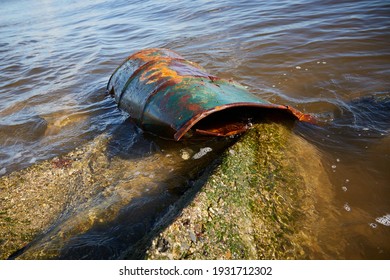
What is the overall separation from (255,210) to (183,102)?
125cm

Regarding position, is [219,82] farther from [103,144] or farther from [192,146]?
[103,144]

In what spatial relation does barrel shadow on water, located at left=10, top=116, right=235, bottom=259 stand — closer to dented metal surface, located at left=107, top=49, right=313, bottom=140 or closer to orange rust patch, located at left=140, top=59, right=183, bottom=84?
dented metal surface, located at left=107, top=49, right=313, bottom=140

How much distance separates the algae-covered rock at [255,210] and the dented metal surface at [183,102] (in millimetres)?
414

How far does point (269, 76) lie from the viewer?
511 centimetres

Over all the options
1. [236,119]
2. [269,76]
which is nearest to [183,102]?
[236,119]

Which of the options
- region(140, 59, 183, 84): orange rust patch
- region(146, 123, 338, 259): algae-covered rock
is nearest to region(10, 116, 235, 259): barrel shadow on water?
region(146, 123, 338, 259): algae-covered rock

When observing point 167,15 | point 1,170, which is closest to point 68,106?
point 1,170

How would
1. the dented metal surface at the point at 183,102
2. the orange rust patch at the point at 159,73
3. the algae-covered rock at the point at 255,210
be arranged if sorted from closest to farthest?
the algae-covered rock at the point at 255,210
the dented metal surface at the point at 183,102
the orange rust patch at the point at 159,73

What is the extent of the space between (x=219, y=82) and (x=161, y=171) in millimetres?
1225

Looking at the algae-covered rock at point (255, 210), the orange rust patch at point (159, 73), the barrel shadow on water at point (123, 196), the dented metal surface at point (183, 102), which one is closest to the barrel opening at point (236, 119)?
the dented metal surface at point (183, 102)

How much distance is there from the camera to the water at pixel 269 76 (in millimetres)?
2762

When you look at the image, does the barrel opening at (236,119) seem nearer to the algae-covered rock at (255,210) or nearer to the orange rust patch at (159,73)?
the algae-covered rock at (255,210)

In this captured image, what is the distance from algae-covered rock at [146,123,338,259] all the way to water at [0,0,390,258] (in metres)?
0.26

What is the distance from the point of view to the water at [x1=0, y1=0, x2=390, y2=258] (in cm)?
276
